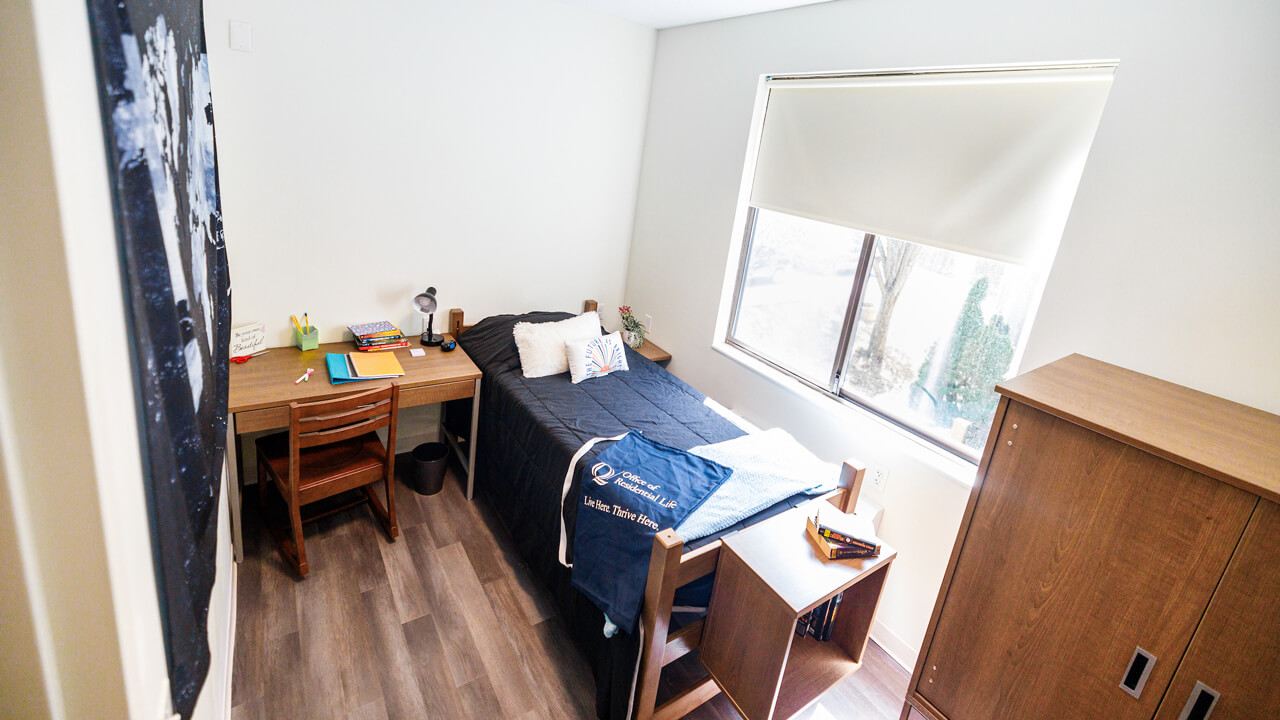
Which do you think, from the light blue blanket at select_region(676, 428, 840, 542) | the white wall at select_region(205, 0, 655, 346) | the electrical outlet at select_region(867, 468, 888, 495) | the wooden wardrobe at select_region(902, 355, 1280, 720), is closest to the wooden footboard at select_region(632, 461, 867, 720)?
the light blue blanket at select_region(676, 428, 840, 542)

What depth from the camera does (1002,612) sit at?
1.35 m

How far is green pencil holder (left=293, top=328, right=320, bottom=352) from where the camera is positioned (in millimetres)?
2672

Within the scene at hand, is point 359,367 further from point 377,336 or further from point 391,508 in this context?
point 391,508

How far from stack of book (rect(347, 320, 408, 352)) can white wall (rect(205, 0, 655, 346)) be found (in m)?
0.06

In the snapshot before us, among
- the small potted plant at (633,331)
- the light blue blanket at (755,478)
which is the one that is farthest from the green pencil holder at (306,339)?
the light blue blanket at (755,478)

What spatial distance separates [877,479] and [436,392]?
2.02 meters

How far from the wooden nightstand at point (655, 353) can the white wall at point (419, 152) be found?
0.57m

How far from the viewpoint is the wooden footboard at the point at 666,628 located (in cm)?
161

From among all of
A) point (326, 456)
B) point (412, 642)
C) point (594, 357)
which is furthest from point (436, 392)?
point (412, 642)

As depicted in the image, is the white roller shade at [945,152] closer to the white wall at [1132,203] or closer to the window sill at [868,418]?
the white wall at [1132,203]

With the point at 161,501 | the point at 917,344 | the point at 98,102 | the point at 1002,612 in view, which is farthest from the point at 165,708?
the point at 917,344

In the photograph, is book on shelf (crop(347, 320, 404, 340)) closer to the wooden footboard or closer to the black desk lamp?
the black desk lamp

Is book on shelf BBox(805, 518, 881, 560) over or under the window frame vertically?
under

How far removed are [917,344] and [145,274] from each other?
2.45m
